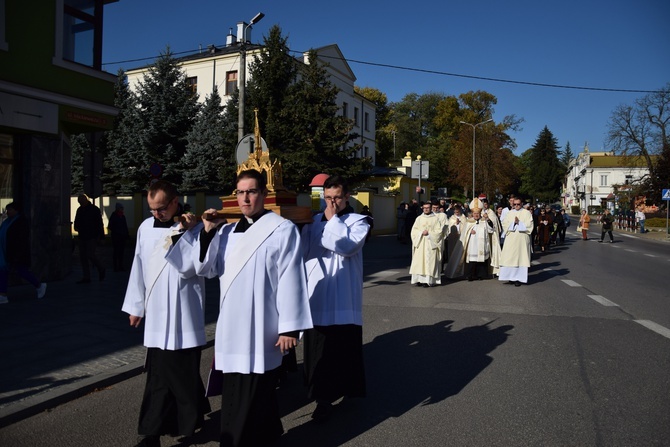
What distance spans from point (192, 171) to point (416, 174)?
12.5 meters

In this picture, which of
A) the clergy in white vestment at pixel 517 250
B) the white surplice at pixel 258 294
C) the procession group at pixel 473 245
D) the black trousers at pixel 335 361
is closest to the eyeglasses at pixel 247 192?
the white surplice at pixel 258 294

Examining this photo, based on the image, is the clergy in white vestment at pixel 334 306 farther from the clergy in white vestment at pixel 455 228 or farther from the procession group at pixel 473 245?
the clergy in white vestment at pixel 455 228

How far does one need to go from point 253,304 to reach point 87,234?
9.35 meters

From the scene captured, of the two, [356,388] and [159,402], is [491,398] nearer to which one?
[356,388]

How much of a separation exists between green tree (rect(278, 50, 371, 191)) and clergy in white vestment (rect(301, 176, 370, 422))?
21550mm

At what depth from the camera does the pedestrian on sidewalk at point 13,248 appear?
8891 millimetres

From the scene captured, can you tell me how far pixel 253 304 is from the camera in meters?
3.43

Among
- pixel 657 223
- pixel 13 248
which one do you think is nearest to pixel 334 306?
pixel 13 248

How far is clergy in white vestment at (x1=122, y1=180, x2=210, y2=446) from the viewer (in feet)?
12.0

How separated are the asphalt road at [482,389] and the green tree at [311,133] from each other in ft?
57.7

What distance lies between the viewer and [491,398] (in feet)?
15.4

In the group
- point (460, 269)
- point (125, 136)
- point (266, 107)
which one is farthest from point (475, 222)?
point (125, 136)

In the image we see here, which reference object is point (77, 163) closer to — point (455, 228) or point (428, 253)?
Result: point (455, 228)

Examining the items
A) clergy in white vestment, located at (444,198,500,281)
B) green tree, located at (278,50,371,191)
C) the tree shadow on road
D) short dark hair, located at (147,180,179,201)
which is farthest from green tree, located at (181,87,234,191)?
short dark hair, located at (147,180,179,201)
